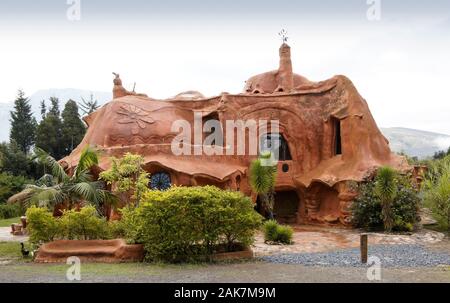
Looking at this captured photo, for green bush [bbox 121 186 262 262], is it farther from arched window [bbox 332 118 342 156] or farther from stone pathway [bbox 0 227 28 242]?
arched window [bbox 332 118 342 156]

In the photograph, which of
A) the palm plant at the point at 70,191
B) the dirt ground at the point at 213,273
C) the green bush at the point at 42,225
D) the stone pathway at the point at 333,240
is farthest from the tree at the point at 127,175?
the stone pathway at the point at 333,240

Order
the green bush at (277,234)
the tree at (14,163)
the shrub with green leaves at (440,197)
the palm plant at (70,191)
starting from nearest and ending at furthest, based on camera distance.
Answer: the palm plant at (70,191), the green bush at (277,234), the shrub with green leaves at (440,197), the tree at (14,163)

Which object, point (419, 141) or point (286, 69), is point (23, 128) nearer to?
point (286, 69)

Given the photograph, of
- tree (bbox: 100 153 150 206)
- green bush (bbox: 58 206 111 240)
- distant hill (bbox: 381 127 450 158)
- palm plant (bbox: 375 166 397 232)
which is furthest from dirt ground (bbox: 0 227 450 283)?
distant hill (bbox: 381 127 450 158)

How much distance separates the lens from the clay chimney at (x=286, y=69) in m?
23.7

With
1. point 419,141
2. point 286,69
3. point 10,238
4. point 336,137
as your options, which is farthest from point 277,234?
point 419,141

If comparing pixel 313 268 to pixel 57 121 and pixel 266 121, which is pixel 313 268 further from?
pixel 57 121

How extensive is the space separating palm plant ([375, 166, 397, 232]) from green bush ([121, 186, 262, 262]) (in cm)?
700

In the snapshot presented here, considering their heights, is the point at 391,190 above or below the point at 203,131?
below

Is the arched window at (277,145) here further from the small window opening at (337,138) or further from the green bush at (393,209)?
the green bush at (393,209)

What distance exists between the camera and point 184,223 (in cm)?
1076

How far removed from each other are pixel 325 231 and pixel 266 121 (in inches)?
230
